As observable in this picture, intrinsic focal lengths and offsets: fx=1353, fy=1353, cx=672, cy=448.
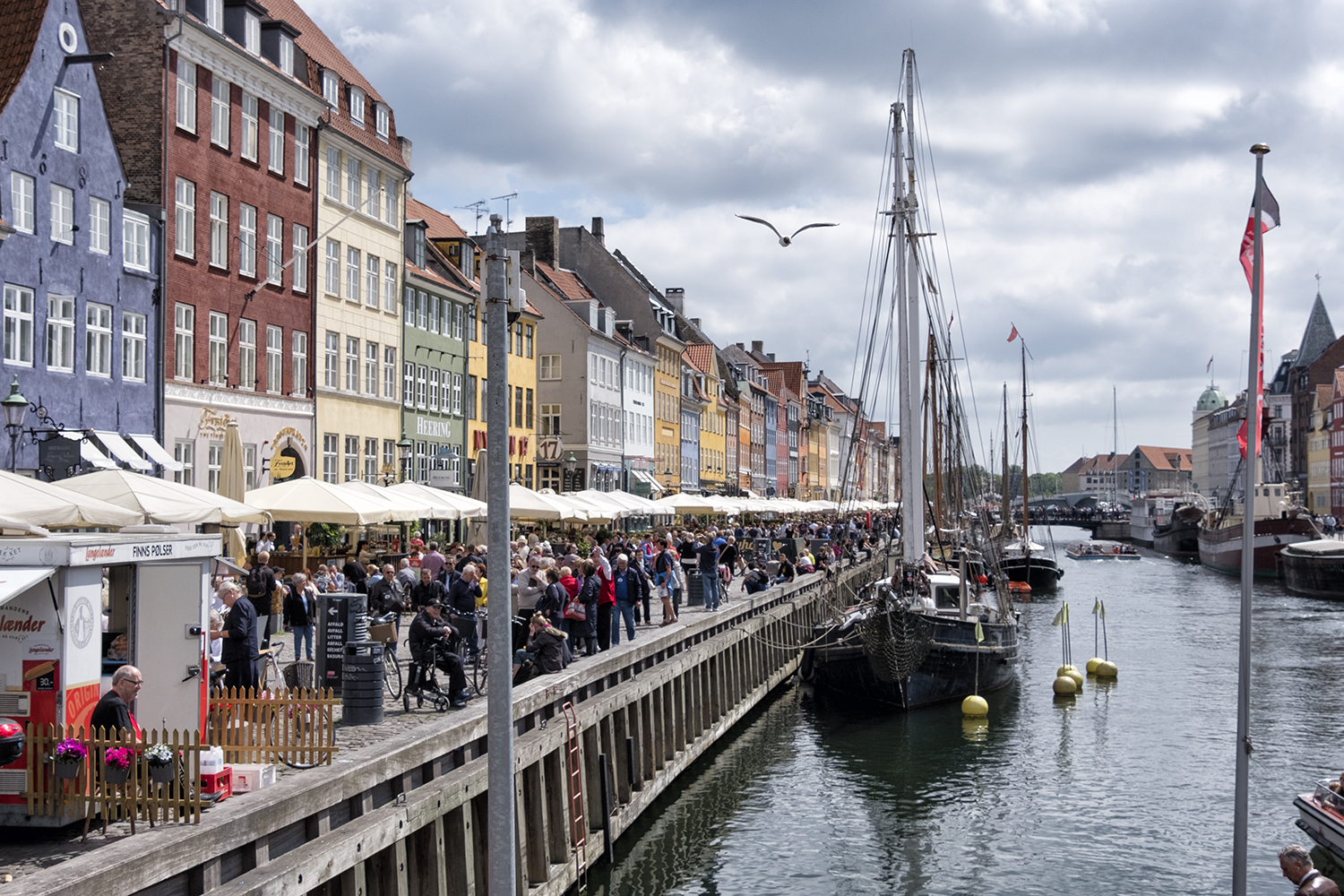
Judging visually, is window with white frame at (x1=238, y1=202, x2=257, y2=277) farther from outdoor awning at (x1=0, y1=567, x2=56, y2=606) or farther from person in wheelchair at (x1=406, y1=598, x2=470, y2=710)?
outdoor awning at (x1=0, y1=567, x2=56, y2=606)

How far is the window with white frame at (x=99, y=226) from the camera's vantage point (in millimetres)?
30078

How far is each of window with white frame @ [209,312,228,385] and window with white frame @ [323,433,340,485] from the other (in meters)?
6.23

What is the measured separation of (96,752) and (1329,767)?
2221 cm

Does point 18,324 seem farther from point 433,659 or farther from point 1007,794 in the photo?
point 1007,794

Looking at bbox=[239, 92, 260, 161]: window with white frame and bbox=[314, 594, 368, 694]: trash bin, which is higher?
bbox=[239, 92, 260, 161]: window with white frame

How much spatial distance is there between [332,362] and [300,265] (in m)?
3.57

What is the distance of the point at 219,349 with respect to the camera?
118 ft

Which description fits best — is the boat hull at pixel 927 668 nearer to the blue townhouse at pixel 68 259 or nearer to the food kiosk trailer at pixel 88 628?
the blue townhouse at pixel 68 259

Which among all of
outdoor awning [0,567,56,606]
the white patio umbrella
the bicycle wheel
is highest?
the white patio umbrella

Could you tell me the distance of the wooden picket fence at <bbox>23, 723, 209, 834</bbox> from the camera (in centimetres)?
960

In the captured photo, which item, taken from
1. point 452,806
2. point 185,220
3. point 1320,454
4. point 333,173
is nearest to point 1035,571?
point 333,173

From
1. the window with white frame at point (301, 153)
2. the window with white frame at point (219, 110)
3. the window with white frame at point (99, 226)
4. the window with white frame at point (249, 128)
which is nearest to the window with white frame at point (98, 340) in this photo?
the window with white frame at point (99, 226)

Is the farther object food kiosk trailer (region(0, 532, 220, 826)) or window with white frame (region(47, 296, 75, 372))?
window with white frame (region(47, 296, 75, 372))

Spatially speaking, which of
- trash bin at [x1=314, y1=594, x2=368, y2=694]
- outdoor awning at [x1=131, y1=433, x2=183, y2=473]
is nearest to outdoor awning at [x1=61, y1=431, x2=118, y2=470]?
outdoor awning at [x1=131, y1=433, x2=183, y2=473]
